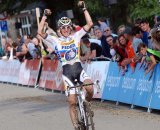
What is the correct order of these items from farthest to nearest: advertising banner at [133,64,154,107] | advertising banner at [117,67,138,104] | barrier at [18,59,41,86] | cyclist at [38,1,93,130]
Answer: barrier at [18,59,41,86] → advertising banner at [117,67,138,104] → advertising banner at [133,64,154,107] → cyclist at [38,1,93,130]

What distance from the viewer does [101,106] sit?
45.9 ft

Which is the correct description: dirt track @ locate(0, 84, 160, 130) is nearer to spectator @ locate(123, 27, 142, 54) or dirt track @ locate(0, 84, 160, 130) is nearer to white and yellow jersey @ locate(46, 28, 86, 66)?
spectator @ locate(123, 27, 142, 54)

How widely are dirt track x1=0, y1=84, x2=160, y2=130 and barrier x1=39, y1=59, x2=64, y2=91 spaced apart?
735 millimetres

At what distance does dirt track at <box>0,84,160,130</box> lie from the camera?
11031 mm

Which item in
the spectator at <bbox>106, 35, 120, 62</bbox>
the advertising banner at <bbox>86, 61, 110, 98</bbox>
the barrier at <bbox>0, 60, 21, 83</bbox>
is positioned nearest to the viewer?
the spectator at <bbox>106, 35, 120, 62</bbox>

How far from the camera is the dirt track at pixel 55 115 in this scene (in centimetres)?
1103

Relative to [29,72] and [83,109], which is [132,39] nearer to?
[83,109]

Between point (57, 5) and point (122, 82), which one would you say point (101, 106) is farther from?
point (57, 5)

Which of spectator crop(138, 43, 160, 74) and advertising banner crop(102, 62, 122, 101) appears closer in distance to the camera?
spectator crop(138, 43, 160, 74)

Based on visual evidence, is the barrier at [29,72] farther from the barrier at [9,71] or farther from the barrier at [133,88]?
the barrier at [133,88]

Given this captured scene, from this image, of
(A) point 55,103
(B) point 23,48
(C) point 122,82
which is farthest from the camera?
(B) point 23,48

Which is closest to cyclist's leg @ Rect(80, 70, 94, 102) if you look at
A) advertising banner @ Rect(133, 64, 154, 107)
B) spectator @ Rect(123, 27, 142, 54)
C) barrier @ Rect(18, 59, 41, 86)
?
advertising banner @ Rect(133, 64, 154, 107)

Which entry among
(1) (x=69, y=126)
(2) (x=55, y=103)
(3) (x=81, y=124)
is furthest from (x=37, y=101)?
(3) (x=81, y=124)

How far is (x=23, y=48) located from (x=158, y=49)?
1098 cm
